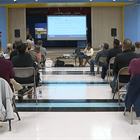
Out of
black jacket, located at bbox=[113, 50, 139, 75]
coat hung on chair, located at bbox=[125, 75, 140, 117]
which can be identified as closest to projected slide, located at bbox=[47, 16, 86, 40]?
black jacket, located at bbox=[113, 50, 139, 75]

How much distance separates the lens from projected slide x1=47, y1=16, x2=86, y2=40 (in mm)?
15633

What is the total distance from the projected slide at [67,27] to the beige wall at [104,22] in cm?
66

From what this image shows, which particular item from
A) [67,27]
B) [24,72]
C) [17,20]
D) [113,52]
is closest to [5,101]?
[24,72]

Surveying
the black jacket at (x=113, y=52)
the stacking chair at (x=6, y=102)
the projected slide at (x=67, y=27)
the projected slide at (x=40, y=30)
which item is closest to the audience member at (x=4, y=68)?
the stacking chair at (x=6, y=102)

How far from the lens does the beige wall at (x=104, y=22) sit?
51.1ft

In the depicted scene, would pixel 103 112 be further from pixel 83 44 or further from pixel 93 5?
pixel 83 44

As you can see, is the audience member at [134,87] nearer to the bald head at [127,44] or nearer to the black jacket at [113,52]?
the bald head at [127,44]

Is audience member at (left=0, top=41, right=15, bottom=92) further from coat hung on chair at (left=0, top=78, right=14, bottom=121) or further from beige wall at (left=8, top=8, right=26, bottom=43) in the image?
beige wall at (left=8, top=8, right=26, bottom=43)

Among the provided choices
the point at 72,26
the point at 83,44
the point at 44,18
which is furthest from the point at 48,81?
the point at 44,18

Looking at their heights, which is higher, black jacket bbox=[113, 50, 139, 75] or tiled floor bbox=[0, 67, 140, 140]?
black jacket bbox=[113, 50, 139, 75]

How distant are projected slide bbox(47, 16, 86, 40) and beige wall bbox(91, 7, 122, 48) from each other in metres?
0.66

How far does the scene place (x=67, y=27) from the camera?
1570cm

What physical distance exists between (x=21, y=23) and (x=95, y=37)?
4522 mm

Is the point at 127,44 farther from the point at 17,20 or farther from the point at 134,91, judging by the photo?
the point at 17,20
